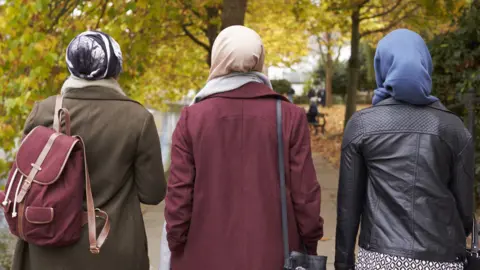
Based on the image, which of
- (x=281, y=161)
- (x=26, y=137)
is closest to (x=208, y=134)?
(x=281, y=161)

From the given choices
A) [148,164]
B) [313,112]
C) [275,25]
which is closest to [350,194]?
[148,164]

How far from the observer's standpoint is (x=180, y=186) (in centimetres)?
273

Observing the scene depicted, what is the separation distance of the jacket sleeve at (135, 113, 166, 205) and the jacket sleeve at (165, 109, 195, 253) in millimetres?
207

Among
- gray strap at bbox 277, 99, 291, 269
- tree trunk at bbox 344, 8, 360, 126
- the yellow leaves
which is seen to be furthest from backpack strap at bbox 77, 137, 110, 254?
tree trunk at bbox 344, 8, 360, 126

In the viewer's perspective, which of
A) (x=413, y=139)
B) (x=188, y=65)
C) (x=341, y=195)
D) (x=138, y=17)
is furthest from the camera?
(x=188, y=65)

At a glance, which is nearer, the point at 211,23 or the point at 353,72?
the point at 211,23

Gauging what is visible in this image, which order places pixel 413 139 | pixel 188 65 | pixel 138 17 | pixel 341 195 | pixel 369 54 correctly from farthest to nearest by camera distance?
pixel 369 54 → pixel 188 65 → pixel 138 17 → pixel 341 195 → pixel 413 139

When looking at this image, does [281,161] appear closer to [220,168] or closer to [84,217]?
[220,168]

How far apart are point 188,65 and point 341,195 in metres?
12.8

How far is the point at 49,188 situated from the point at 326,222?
539 centimetres

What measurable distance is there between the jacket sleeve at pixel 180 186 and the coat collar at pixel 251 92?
0.72ft

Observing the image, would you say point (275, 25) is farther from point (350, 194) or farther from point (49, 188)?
point (49, 188)

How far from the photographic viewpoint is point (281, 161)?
8.87 ft

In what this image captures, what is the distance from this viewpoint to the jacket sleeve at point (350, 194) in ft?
9.15
